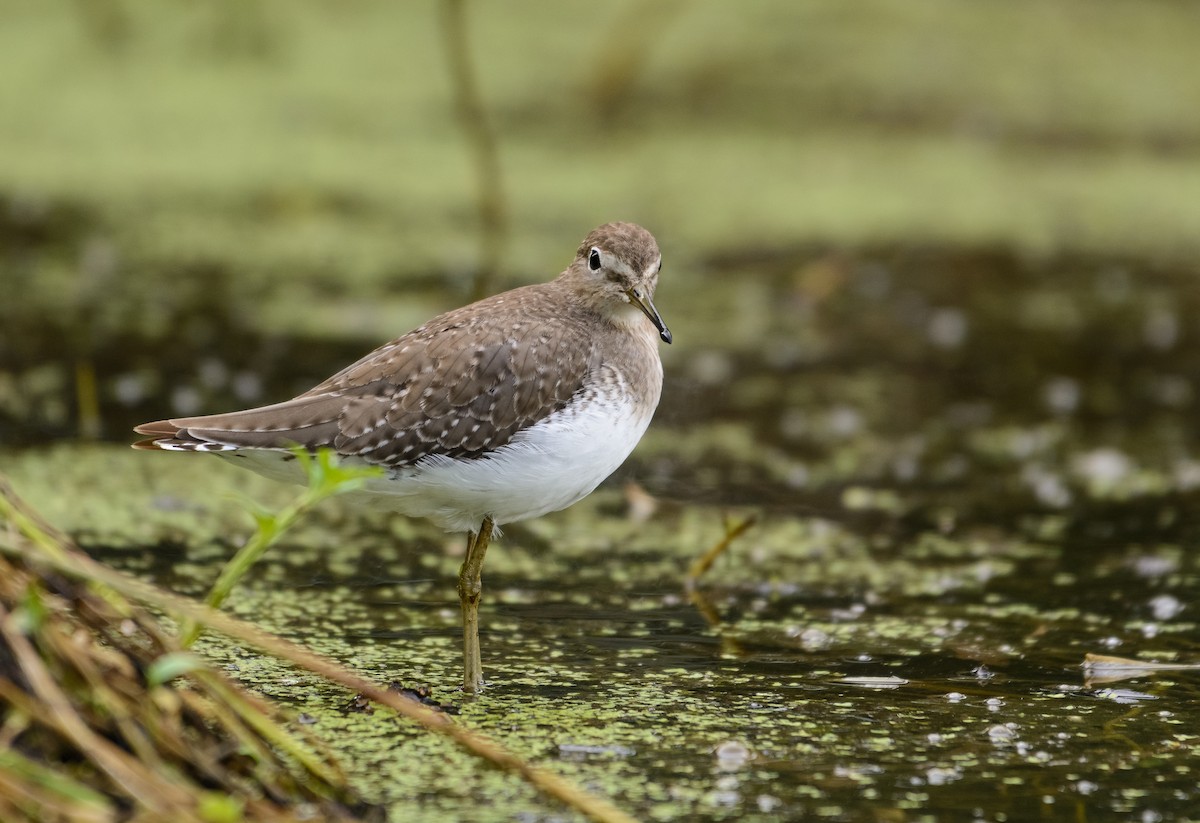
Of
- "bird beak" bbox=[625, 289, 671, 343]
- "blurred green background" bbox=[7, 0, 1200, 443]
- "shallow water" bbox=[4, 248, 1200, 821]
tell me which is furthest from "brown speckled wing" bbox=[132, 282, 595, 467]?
"blurred green background" bbox=[7, 0, 1200, 443]

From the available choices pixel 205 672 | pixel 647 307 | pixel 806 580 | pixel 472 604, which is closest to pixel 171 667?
pixel 205 672

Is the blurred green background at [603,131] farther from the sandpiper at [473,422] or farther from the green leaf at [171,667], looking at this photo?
the green leaf at [171,667]

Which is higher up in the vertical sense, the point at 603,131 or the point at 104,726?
the point at 603,131

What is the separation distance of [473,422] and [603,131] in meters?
9.00

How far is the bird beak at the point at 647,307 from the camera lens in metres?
4.76

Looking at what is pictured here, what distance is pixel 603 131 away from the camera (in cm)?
1309

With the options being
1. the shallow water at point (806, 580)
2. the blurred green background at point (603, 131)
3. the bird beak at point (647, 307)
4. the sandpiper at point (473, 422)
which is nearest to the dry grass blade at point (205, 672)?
the shallow water at point (806, 580)

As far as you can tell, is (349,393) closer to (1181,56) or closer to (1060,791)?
(1060,791)

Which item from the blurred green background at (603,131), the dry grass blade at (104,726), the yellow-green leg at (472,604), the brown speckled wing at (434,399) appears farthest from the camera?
the blurred green background at (603,131)

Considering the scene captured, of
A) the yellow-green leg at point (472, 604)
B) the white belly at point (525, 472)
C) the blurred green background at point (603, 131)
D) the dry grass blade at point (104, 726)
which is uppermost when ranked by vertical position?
the blurred green background at point (603, 131)

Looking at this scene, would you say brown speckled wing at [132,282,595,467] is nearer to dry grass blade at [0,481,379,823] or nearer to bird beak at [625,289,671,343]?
bird beak at [625,289,671,343]

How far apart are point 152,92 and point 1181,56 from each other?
895 centimetres

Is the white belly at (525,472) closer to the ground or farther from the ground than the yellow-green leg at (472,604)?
farther from the ground

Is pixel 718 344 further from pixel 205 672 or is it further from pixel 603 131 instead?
pixel 205 672
